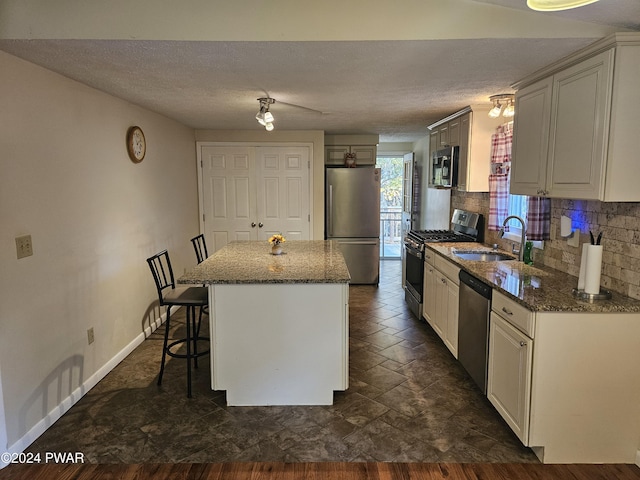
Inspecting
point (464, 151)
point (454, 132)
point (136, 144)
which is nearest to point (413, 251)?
point (464, 151)

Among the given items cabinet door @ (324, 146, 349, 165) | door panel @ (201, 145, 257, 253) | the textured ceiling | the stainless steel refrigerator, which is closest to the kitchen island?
the textured ceiling

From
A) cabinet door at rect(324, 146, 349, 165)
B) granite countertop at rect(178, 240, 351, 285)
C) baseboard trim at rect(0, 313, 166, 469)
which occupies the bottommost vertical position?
baseboard trim at rect(0, 313, 166, 469)

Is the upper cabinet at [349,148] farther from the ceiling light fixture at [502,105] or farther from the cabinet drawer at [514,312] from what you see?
the cabinet drawer at [514,312]

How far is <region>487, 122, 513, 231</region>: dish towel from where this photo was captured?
354 cm

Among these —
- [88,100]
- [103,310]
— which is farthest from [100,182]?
[103,310]

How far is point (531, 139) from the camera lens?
2.73 meters

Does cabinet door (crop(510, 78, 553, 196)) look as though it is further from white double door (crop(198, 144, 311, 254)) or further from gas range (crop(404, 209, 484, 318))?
white double door (crop(198, 144, 311, 254))

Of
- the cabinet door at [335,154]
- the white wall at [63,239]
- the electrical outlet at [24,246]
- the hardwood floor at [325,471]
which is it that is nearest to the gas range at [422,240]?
the cabinet door at [335,154]

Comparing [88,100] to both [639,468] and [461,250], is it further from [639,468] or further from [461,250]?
[639,468]

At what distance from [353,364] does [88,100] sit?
2.79 metres

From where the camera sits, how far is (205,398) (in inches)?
111

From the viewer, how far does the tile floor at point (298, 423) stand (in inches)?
88.6

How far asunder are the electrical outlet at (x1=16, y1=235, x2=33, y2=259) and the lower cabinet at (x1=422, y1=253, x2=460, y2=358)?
2.80 metres

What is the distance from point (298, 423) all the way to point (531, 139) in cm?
235
